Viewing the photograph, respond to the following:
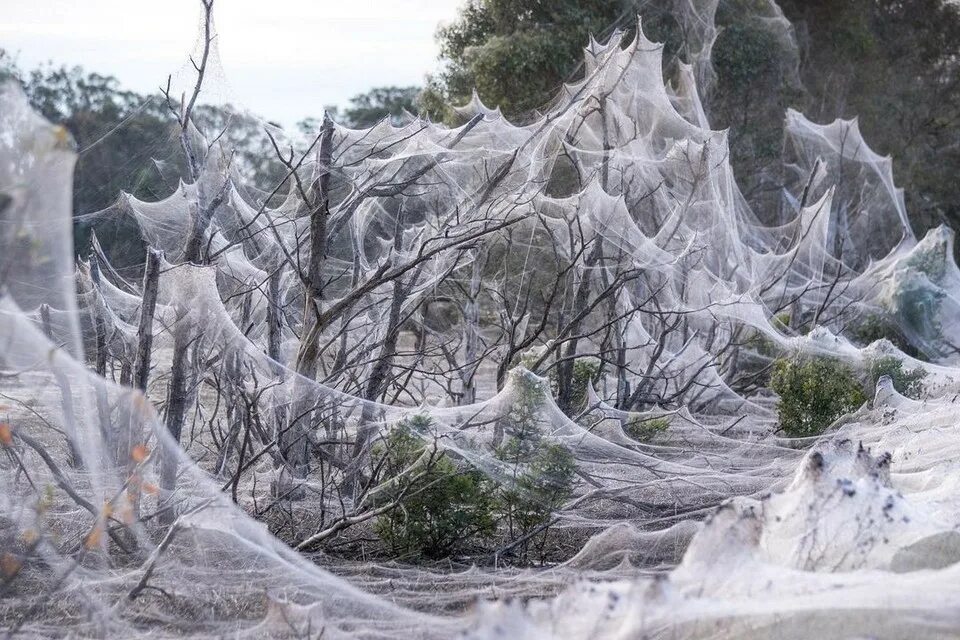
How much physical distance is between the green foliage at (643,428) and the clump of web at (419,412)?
71mm

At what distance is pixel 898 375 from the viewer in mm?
8305

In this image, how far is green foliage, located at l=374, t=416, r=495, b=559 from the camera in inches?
201

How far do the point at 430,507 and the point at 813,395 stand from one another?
3746mm

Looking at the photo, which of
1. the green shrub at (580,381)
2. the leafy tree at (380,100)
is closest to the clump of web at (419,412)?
the green shrub at (580,381)

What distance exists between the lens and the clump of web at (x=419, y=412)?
294 centimetres

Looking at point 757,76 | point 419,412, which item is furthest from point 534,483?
point 757,76

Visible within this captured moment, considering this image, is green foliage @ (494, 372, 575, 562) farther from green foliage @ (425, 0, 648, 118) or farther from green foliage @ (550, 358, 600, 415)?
green foliage @ (425, 0, 648, 118)

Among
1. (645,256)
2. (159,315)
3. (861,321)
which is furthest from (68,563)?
(861,321)

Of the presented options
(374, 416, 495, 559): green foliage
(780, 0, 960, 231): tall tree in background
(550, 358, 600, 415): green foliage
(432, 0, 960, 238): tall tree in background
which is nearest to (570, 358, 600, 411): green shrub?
(550, 358, 600, 415): green foliage

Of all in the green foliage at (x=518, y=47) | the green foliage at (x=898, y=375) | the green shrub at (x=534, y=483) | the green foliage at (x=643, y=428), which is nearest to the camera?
the green shrub at (x=534, y=483)

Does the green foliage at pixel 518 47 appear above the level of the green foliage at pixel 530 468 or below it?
above

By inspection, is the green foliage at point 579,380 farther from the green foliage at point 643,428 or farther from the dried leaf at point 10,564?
the dried leaf at point 10,564

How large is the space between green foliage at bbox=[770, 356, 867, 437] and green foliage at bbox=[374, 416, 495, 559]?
10.8ft

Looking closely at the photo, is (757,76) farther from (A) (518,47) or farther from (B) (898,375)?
(B) (898,375)
